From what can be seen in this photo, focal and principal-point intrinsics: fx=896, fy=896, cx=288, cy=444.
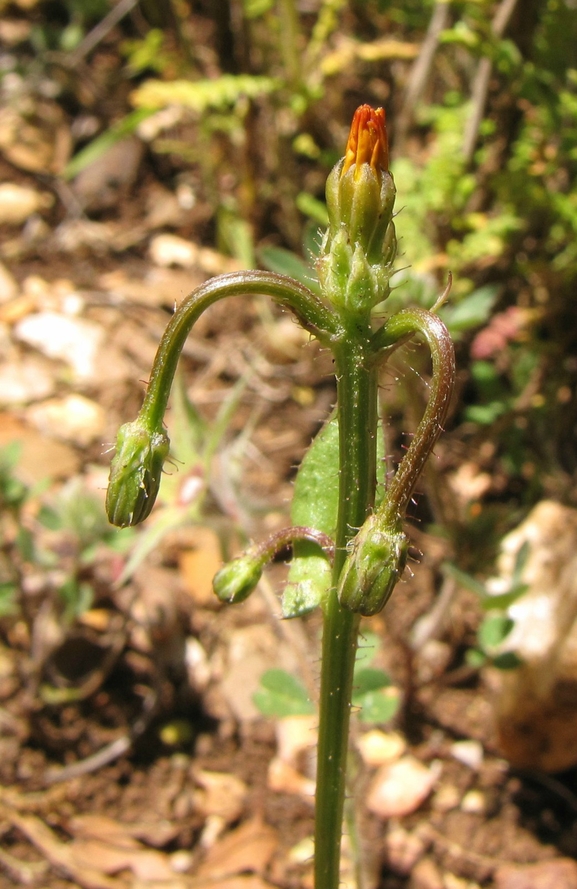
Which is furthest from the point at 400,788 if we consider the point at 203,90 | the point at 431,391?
the point at 203,90

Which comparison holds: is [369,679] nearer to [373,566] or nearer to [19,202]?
[373,566]

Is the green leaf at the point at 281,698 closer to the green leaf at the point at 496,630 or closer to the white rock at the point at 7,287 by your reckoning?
the green leaf at the point at 496,630

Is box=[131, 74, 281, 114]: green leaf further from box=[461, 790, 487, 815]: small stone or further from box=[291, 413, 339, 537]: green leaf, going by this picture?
box=[461, 790, 487, 815]: small stone

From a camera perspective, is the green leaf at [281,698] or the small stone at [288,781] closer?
the green leaf at [281,698]

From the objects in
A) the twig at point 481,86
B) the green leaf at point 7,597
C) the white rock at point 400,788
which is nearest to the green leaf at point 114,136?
the twig at point 481,86

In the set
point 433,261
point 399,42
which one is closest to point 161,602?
point 433,261

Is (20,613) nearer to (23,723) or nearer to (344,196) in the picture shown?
(23,723)
